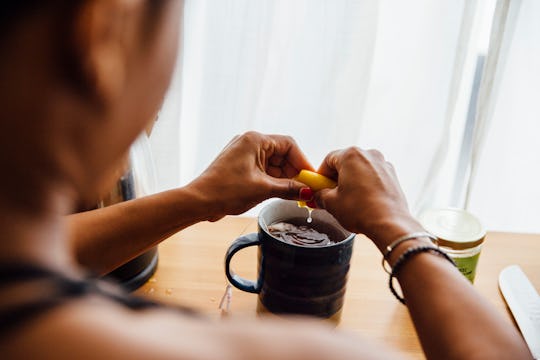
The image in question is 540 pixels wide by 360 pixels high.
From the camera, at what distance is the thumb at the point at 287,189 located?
713 millimetres

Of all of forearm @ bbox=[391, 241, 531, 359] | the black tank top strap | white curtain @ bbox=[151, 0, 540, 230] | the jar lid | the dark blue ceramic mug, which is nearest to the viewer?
the black tank top strap

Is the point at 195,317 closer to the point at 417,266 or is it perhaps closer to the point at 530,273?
the point at 417,266

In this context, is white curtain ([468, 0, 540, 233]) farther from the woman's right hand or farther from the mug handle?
the mug handle

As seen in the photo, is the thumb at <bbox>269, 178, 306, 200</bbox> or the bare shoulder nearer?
the bare shoulder

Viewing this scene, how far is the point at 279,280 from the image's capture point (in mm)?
636

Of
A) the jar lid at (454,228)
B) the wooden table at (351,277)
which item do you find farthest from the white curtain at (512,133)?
the jar lid at (454,228)

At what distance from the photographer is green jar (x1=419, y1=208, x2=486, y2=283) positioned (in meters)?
0.71

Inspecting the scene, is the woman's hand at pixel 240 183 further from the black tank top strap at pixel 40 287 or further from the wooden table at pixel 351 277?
the black tank top strap at pixel 40 287

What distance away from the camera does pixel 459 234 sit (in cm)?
73

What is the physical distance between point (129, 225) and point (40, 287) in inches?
18.0

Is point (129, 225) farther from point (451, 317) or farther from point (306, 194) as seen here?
point (451, 317)

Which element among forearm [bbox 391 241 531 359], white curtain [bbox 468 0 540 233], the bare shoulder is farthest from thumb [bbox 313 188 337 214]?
white curtain [bbox 468 0 540 233]

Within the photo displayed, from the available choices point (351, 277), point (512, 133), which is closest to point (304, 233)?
point (351, 277)

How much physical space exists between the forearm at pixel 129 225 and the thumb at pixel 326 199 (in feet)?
0.48
